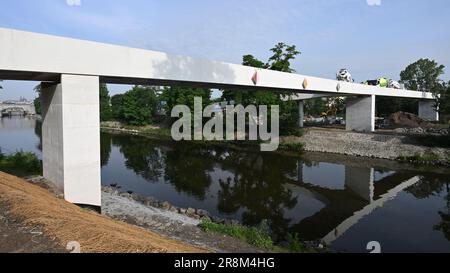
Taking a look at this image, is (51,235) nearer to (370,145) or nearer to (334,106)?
(370,145)

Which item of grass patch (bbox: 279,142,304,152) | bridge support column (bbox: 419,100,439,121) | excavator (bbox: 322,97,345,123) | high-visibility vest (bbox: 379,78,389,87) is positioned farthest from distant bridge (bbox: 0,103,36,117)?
bridge support column (bbox: 419,100,439,121)

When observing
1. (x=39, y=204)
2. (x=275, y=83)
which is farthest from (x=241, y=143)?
(x=39, y=204)

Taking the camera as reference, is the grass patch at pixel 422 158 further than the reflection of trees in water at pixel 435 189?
Yes

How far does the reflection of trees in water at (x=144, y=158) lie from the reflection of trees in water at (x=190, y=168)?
0.70 metres

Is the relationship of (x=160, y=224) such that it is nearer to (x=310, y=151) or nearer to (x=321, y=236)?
(x=321, y=236)

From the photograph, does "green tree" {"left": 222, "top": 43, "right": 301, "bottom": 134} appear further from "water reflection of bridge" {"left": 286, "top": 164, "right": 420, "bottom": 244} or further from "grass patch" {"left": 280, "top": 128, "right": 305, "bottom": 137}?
"water reflection of bridge" {"left": 286, "top": 164, "right": 420, "bottom": 244}

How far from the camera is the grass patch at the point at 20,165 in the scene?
41.2 ft

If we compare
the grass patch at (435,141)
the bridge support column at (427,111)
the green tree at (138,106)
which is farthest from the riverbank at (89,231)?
the bridge support column at (427,111)

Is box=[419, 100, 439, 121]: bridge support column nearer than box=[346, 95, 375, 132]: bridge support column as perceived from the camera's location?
No

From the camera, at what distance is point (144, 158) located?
26656 mm

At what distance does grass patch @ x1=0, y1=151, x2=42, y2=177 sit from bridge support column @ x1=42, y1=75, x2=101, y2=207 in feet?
12.2

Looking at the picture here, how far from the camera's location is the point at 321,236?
1073cm

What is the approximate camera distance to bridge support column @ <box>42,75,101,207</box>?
8.99 metres

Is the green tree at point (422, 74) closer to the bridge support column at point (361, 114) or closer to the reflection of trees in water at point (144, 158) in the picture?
the bridge support column at point (361, 114)
